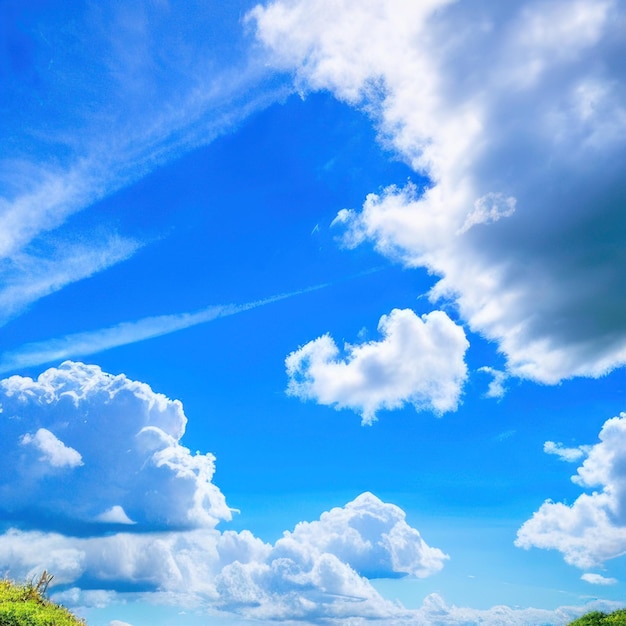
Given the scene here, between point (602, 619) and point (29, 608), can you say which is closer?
point (29, 608)

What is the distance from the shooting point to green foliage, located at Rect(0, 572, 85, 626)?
29.4 m

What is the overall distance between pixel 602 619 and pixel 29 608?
3438cm

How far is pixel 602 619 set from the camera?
36.8m

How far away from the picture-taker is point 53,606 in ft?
115

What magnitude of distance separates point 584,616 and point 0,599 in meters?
36.4

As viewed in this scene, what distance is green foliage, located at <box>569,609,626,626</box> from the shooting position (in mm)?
35312

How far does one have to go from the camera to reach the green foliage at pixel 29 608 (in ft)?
96.5

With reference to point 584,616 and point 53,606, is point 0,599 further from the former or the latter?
Answer: point 584,616

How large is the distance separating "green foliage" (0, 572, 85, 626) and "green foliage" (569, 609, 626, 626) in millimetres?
31488

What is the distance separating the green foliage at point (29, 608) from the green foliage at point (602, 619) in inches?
1240

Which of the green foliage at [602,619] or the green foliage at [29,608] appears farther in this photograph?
the green foliage at [602,619]

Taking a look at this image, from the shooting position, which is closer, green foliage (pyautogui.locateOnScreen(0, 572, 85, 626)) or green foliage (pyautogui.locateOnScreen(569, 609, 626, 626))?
green foliage (pyautogui.locateOnScreen(0, 572, 85, 626))

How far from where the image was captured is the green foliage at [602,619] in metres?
35.3

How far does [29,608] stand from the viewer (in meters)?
31.0
